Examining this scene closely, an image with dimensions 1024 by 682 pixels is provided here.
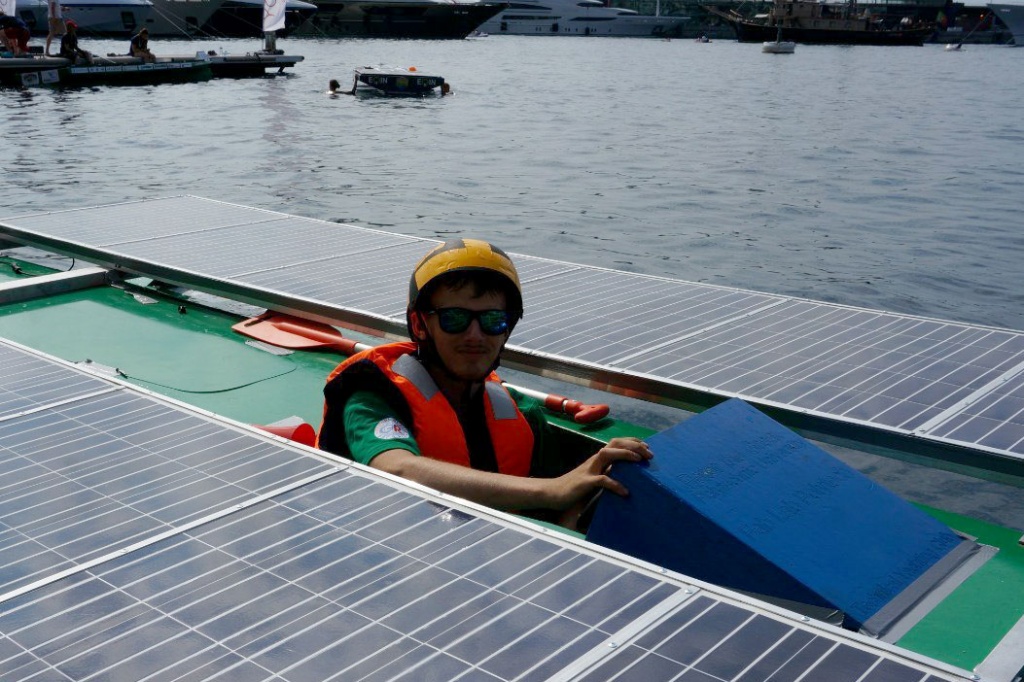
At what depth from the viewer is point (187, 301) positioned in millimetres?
8094

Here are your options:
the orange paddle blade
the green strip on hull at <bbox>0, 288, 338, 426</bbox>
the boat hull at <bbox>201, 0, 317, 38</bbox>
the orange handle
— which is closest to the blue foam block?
the orange handle

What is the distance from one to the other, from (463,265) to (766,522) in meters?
1.30

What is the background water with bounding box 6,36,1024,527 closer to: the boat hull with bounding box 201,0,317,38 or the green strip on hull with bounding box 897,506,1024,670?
the green strip on hull with bounding box 897,506,1024,670

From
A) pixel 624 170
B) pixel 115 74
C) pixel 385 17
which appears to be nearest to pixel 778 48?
pixel 385 17

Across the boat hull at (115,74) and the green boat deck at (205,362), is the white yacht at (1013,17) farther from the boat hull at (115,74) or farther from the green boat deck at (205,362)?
the green boat deck at (205,362)

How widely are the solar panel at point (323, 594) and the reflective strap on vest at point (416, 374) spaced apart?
0.44m

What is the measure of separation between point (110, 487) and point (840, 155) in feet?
80.3

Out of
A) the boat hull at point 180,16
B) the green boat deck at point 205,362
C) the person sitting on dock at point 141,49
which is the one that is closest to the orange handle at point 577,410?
the green boat deck at point 205,362

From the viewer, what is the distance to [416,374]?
12.6 ft

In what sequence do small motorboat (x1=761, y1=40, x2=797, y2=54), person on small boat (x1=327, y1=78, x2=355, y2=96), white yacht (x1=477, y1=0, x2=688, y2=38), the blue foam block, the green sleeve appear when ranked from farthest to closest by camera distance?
1. white yacht (x1=477, y1=0, x2=688, y2=38)
2. small motorboat (x1=761, y1=40, x2=797, y2=54)
3. person on small boat (x1=327, y1=78, x2=355, y2=96)
4. the green sleeve
5. the blue foam block

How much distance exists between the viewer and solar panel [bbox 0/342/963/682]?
2.41m

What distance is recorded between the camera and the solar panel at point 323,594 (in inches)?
94.8

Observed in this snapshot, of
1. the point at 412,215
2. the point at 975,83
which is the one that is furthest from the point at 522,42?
the point at 412,215

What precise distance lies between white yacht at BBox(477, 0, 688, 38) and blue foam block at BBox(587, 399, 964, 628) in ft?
337
